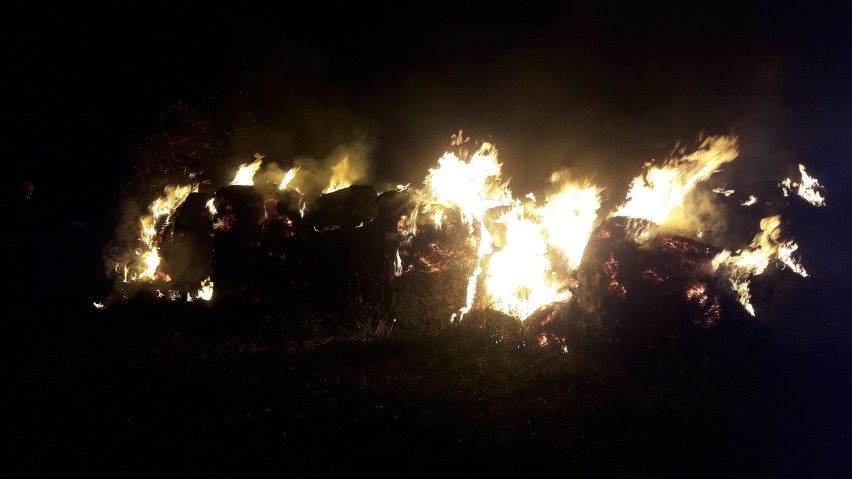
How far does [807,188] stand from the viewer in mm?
→ 9281

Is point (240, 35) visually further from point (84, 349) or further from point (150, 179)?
point (84, 349)

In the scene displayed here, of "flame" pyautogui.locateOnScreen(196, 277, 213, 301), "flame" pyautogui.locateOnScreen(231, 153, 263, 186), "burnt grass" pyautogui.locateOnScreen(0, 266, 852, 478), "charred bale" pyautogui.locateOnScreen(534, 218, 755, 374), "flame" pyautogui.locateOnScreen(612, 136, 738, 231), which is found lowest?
"burnt grass" pyautogui.locateOnScreen(0, 266, 852, 478)

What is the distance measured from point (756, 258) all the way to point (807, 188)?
2.41 metres

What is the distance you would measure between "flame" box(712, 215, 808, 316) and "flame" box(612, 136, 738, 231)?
3.81 ft

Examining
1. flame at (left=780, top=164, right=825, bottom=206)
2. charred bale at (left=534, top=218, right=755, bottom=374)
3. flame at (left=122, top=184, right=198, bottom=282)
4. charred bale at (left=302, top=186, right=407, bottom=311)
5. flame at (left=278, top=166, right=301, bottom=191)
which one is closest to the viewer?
charred bale at (left=534, top=218, right=755, bottom=374)

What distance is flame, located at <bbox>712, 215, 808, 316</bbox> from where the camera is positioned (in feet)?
25.9

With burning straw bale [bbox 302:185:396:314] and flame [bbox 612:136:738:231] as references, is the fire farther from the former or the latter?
burning straw bale [bbox 302:185:396:314]

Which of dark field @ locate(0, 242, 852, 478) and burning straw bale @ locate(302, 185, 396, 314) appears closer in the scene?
dark field @ locate(0, 242, 852, 478)

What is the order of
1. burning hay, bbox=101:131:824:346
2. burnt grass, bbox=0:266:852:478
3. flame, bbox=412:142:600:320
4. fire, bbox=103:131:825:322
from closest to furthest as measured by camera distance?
1. burnt grass, bbox=0:266:852:478
2. burning hay, bbox=101:131:824:346
3. fire, bbox=103:131:825:322
4. flame, bbox=412:142:600:320

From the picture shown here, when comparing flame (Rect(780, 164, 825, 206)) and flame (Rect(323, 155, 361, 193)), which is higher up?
flame (Rect(323, 155, 361, 193))

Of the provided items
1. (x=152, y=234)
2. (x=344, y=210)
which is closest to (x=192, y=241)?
(x=152, y=234)

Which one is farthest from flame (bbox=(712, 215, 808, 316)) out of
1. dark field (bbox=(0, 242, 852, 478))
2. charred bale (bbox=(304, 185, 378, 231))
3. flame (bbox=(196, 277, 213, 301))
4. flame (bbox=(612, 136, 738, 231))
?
flame (bbox=(196, 277, 213, 301))

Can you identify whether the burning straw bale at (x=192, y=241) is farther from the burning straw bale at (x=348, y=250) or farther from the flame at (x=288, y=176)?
the burning straw bale at (x=348, y=250)

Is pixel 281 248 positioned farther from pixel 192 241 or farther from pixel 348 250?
pixel 192 241
